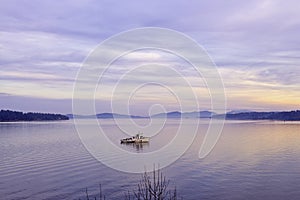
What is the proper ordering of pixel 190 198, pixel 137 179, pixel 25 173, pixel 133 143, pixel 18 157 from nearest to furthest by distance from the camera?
pixel 190 198, pixel 137 179, pixel 25 173, pixel 18 157, pixel 133 143

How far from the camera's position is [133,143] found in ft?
209

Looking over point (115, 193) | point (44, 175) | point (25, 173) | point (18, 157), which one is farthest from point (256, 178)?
point (18, 157)

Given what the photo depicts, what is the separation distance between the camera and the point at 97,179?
28.4m

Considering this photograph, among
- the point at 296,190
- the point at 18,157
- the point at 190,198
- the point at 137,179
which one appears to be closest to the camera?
the point at 190,198

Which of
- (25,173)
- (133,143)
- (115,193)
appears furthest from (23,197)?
(133,143)

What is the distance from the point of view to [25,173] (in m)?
30.8

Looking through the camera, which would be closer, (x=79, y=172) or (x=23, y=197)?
(x=23, y=197)

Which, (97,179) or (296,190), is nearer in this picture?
(296,190)

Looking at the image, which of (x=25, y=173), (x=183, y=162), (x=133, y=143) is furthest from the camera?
(x=133, y=143)

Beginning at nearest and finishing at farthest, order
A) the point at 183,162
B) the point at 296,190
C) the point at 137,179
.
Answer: the point at 296,190
the point at 137,179
the point at 183,162

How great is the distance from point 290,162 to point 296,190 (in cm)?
1257

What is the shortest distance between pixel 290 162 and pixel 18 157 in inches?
1128

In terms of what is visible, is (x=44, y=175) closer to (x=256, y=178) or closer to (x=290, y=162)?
(x=256, y=178)

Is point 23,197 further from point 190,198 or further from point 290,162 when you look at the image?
point 290,162
